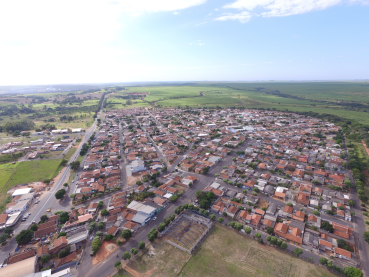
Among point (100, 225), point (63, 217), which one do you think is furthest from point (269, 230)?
point (63, 217)

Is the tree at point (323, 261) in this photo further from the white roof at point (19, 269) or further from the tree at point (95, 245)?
the white roof at point (19, 269)

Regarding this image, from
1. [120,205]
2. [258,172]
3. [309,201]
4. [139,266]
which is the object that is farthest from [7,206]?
[309,201]

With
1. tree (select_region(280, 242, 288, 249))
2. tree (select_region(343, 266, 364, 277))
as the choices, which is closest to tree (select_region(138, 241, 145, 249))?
tree (select_region(280, 242, 288, 249))

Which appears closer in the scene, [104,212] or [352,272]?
[352,272]

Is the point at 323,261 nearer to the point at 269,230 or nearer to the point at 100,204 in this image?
the point at 269,230

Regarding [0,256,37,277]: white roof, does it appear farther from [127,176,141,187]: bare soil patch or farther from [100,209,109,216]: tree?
[127,176,141,187]: bare soil patch

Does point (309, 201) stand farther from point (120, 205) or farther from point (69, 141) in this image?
point (69, 141)
